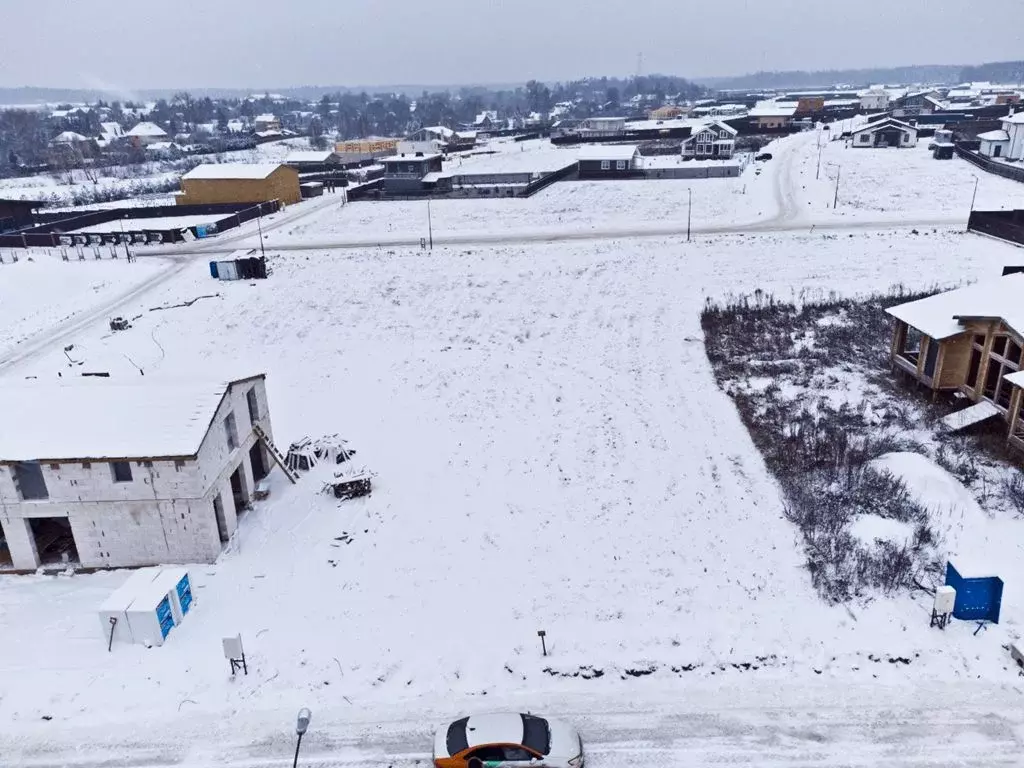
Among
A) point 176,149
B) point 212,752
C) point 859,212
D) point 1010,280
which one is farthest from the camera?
point 176,149

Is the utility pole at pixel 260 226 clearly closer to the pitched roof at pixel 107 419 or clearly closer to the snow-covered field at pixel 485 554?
the snow-covered field at pixel 485 554

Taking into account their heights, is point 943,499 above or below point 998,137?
below

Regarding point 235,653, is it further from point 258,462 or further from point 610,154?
point 610,154

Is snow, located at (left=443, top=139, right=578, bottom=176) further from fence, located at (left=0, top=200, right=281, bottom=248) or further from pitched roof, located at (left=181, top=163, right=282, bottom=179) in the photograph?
fence, located at (left=0, top=200, right=281, bottom=248)

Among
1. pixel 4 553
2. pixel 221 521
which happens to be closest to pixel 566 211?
pixel 221 521

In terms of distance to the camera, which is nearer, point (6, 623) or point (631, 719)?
point (631, 719)

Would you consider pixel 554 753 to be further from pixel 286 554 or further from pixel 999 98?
pixel 999 98

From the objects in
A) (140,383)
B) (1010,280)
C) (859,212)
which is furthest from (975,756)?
(859,212)
